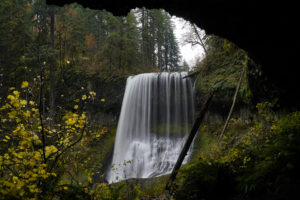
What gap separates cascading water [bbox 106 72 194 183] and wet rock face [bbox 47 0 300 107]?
10945mm

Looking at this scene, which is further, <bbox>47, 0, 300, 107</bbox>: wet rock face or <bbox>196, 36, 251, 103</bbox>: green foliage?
<bbox>196, 36, 251, 103</bbox>: green foliage

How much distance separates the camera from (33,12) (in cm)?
1631

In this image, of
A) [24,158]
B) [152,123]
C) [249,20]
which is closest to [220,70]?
[152,123]

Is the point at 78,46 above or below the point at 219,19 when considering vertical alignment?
above

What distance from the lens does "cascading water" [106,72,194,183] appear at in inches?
538

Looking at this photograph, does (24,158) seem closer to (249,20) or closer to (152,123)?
(249,20)

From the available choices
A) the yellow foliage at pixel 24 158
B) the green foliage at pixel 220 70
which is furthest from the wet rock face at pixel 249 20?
the green foliage at pixel 220 70

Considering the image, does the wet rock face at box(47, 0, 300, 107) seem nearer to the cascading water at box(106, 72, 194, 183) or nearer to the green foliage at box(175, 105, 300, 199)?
the green foliage at box(175, 105, 300, 199)

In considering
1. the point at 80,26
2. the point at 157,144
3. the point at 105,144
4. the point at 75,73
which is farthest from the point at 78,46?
the point at 157,144

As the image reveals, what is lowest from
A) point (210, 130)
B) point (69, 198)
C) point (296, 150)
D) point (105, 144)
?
point (105, 144)

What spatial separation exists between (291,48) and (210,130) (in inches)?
419

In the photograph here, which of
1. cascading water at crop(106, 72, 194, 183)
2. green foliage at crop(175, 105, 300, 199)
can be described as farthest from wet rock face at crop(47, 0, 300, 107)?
cascading water at crop(106, 72, 194, 183)

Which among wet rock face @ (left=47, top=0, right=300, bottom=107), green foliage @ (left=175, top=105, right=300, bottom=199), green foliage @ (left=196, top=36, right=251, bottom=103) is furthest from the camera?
green foliage @ (left=196, top=36, right=251, bottom=103)

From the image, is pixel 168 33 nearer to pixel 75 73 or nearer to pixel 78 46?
pixel 78 46
